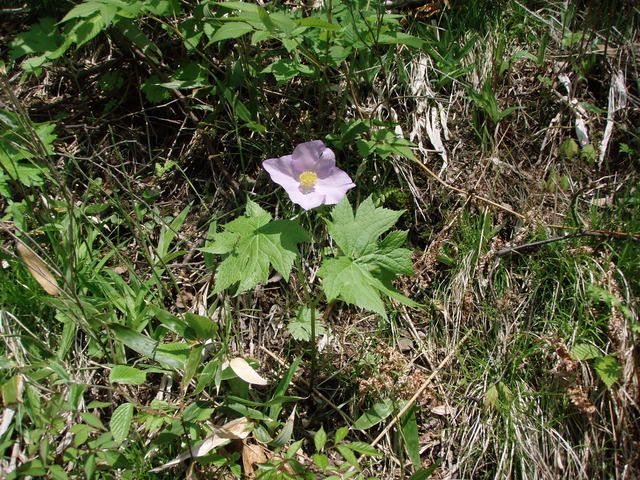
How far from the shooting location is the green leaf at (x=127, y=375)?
1.91 metres

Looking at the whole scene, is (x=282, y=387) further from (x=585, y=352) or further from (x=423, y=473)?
(x=585, y=352)

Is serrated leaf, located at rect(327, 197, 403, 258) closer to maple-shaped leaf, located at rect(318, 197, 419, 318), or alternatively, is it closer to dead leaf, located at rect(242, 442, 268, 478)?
maple-shaped leaf, located at rect(318, 197, 419, 318)

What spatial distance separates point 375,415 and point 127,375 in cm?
106

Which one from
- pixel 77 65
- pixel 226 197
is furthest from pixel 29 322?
pixel 77 65

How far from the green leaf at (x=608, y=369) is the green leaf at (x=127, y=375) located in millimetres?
1831

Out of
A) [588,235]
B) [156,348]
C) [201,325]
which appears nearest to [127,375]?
[156,348]

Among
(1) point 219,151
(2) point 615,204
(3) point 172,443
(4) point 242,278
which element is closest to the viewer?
(4) point 242,278

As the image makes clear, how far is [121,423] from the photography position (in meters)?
1.86

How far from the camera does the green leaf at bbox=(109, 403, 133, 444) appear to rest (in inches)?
71.3

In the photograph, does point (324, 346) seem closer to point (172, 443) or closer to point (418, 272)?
point (418, 272)

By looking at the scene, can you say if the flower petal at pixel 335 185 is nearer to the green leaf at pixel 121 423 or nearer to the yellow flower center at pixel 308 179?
the yellow flower center at pixel 308 179

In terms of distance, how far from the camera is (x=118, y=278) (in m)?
2.36

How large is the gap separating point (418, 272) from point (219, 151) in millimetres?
1314

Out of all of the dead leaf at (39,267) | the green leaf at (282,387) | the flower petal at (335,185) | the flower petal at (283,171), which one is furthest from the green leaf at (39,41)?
the green leaf at (282,387)
